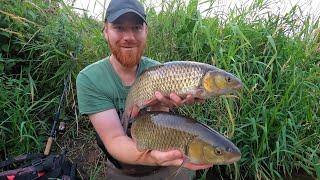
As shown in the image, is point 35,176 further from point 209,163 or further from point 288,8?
point 288,8

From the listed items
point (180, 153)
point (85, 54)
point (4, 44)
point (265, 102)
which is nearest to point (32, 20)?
point (4, 44)

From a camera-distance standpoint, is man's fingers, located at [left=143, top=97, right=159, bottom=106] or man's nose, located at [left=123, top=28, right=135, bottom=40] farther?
man's nose, located at [left=123, top=28, right=135, bottom=40]

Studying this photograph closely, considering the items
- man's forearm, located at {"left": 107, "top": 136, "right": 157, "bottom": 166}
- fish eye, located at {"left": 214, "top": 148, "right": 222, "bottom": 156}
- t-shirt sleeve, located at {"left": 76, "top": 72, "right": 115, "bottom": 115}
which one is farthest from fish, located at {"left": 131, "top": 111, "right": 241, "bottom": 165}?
t-shirt sleeve, located at {"left": 76, "top": 72, "right": 115, "bottom": 115}

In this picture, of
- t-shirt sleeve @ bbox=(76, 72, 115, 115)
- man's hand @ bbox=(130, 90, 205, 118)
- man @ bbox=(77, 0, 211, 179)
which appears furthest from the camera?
t-shirt sleeve @ bbox=(76, 72, 115, 115)

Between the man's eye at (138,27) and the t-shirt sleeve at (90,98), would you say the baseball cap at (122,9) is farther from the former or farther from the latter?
→ the t-shirt sleeve at (90,98)

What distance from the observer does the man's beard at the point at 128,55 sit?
2262 mm

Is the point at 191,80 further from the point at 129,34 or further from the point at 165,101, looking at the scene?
the point at 129,34

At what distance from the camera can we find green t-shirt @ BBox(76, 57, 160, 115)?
229cm

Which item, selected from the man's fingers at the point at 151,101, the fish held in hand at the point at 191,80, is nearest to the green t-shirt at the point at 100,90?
the man's fingers at the point at 151,101

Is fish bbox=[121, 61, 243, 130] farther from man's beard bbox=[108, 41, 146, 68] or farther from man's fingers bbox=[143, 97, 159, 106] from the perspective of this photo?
man's beard bbox=[108, 41, 146, 68]

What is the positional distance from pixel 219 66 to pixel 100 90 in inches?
38.8

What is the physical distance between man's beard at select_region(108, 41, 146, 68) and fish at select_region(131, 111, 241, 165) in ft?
1.33

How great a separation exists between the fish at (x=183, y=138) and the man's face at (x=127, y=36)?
41 cm

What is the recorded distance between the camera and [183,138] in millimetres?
1769
